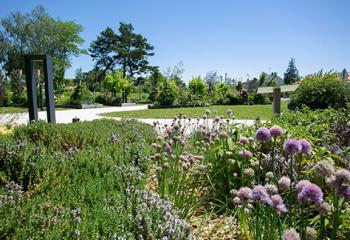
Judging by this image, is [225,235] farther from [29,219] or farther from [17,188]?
[17,188]

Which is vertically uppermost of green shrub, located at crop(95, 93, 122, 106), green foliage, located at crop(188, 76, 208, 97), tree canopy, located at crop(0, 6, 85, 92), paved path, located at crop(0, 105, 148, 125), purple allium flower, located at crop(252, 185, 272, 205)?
tree canopy, located at crop(0, 6, 85, 92)

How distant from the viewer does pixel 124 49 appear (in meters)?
50.8

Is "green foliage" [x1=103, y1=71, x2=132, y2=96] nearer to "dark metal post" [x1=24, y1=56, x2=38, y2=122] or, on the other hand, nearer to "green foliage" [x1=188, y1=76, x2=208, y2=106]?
"green foliage" [x1=188, y1=76, x2=208, y2=106]

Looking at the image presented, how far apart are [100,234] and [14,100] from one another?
1218 inches

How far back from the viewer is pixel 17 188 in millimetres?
2699

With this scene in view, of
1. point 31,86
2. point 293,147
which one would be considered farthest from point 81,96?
point 293,147

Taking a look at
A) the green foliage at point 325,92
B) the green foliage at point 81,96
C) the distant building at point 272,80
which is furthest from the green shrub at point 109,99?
the distant building at point 272,80

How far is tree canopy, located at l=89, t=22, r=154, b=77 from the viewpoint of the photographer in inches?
2024

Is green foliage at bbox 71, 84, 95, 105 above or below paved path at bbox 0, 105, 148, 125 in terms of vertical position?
above

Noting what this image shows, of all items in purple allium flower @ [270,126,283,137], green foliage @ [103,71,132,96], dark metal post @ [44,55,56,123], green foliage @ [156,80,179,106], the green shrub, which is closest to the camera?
purple allium flower @ [270,126,283,137]

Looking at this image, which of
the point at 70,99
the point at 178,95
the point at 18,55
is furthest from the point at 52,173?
the point at 18,55

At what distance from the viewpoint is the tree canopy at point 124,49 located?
169 feet

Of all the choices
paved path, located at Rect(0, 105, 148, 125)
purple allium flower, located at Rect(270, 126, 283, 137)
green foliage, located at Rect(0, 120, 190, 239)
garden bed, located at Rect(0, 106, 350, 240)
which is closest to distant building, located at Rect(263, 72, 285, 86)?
paved path, located at Rect(0, 105, 148, 125)

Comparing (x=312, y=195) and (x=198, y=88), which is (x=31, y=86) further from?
(x=198, y=88)
